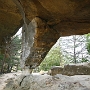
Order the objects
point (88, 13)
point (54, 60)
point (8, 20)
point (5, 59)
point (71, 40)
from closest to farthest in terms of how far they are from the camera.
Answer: point (88, 13) < point (8, 20) < point (5, 59) < point (71, 40) < point (54, 60)

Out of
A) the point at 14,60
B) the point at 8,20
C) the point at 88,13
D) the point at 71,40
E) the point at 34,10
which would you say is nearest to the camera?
the point at 88,13

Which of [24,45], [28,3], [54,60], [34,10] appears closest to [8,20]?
[24,45]

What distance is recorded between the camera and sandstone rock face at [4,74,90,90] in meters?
3.88

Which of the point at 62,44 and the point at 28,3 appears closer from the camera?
the point at 28,3

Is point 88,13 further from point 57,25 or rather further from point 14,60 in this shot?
point 14,60

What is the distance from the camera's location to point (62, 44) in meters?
14.4

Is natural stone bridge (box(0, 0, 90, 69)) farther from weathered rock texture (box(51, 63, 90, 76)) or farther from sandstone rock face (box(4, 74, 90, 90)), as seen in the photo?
sandstone rock face (box(4, 74, 90, 90))

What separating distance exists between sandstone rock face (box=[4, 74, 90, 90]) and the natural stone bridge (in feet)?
8.16

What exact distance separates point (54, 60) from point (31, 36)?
327 inches

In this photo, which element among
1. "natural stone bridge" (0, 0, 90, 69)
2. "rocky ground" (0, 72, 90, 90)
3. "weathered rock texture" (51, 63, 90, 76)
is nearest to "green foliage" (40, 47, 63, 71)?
"natural stone bridge" (0, 0, 90, 69)

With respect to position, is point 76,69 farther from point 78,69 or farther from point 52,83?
point 52,83

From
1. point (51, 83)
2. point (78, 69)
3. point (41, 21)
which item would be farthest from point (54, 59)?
point (51, 83)

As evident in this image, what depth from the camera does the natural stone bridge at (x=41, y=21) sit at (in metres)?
6.03

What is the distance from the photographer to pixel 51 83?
439 cm
